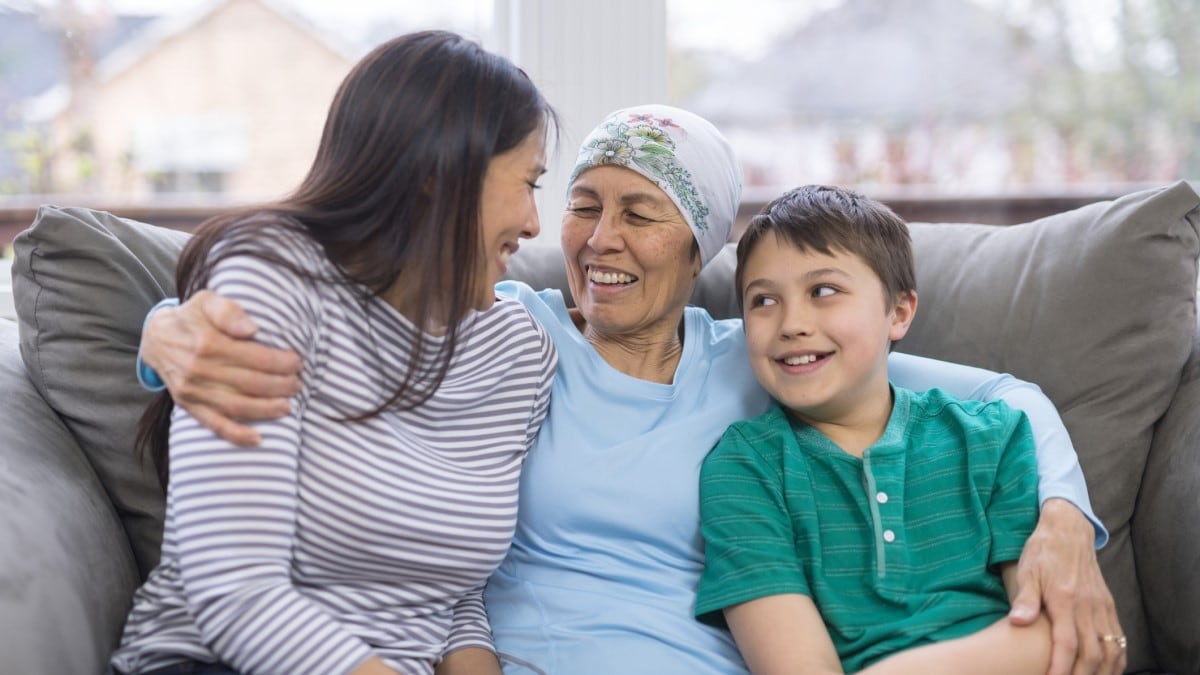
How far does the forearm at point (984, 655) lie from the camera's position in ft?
4.32

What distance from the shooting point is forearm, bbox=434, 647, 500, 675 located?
137 cm

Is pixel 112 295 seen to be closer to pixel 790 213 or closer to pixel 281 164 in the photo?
pixel 790 213

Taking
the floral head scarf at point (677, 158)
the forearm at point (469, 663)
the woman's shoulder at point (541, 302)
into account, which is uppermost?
the floral head scarf at point (677, 158)

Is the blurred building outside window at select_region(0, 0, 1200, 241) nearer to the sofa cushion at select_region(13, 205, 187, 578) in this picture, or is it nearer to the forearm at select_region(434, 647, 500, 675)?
the sofa cushion at select_region(13, 205, 187, 578)

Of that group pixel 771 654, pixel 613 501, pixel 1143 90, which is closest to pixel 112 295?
pixel 613 501

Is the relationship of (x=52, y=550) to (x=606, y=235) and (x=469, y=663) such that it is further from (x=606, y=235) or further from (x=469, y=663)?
(x=606, y=235)

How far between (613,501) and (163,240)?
728 mm

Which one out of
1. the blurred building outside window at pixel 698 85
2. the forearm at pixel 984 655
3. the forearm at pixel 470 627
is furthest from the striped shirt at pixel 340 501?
the blurred building outside window at pixel 698 85

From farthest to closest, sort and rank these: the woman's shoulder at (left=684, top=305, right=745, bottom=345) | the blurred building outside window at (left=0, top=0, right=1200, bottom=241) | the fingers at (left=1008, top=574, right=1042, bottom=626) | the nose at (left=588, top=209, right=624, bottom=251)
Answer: the blurred building outside window at (left=0, top=0, right=1200, bottom=241) < the woman's shoulder at (left=684, top=305, right=745, bottom=345) < the nose at (left=588, top=209, right=624, bottom=251) < the fingers at (left=1008, top=574, right=1042, bottom=626)

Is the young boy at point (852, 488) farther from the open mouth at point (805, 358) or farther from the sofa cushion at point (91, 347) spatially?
the sofa cushion at point (91, 347)

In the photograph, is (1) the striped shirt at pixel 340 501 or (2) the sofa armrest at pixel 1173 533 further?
(2) the sofa armrest at pixel 1173 533

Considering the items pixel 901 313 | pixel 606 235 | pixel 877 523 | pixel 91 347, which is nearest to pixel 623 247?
pixel 606 235

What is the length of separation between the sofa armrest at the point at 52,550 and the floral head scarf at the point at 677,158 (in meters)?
0.77

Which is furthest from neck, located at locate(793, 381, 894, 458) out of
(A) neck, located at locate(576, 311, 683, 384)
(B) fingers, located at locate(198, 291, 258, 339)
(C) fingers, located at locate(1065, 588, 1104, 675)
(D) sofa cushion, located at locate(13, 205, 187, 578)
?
(D) sofa cushion, located at locate(13, 205, 187, 578)
